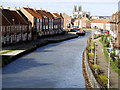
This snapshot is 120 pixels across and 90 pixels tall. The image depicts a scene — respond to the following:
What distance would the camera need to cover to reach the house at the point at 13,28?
4975 cm

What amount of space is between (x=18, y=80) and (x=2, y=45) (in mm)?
20788

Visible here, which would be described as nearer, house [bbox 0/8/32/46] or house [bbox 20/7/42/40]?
house [bbox 0/8/32/46]

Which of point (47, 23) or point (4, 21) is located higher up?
point (47, 23)

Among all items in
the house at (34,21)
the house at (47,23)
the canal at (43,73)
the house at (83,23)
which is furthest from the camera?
the house at (83,23)

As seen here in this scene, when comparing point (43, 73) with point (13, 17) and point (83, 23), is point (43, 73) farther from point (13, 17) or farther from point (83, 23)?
point (83, 23)

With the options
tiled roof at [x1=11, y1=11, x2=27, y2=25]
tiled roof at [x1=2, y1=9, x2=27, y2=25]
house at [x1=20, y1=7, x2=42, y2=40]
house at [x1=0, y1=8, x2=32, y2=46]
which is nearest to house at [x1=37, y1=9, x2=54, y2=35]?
house at [x1=20, y1=7, x2=42, y2=40]

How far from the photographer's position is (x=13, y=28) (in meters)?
53.9

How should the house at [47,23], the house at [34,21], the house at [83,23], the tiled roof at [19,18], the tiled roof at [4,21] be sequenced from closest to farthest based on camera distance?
1. the tiled roof at [4,21]
2. the tiled roof at [19,18]
3. the house at [34,21]
4. the house at [47,23]
5. the house at [83,23]

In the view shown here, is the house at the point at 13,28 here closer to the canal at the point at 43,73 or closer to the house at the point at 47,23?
the canal at the point at 43,73

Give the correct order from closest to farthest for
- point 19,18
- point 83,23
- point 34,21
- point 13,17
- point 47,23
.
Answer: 1. point 13,17
2. point 19,18
3. point 34,21
4. point 47,23
5. point 83,23

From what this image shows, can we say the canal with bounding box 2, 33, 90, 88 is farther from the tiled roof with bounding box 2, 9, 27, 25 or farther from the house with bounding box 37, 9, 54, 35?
the house with bounding box 37, 9, 54, 35

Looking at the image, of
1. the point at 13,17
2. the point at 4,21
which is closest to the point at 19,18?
the point at 13,17

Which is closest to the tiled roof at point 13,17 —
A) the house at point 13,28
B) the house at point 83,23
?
the house at point 13,28

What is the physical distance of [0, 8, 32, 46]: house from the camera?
4975cm
